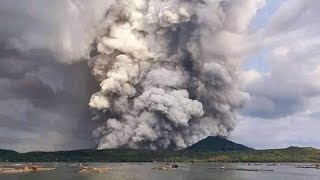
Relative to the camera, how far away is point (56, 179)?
11850 centimetres

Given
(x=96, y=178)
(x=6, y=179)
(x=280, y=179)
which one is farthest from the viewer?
(x=280, y=179)

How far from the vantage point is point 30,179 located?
119m

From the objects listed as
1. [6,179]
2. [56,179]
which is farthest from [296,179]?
[6,179]

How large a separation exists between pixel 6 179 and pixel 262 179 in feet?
211

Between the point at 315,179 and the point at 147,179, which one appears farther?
the point at 315,179

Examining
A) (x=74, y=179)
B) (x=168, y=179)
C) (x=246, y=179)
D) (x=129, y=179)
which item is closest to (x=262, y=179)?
(x=246, y=179)

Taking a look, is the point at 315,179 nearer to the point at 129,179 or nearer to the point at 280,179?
the point at 280,179


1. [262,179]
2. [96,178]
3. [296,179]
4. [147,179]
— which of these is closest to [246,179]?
[262,179]

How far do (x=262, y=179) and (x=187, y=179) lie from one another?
71.9 feet

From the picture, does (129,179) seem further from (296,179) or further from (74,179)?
(296,179)

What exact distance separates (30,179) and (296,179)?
6841 cm

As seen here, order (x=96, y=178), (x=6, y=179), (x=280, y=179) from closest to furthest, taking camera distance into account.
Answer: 1. (x=6, y=179)
2. (x=96, y=178)
3. (x=280, y=179)

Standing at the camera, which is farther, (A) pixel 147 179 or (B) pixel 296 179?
(B) pixel 296 179

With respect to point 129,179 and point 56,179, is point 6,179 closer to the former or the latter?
point 56,179
